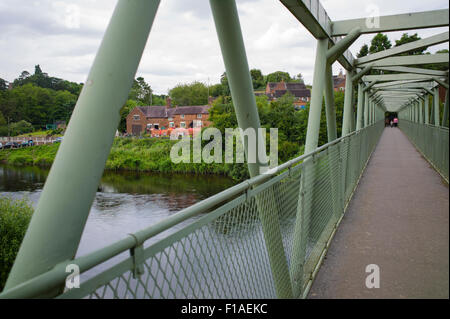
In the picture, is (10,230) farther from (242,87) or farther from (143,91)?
(143,91)

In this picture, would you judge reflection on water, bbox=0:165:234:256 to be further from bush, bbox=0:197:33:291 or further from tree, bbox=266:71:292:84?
tree, bbox=266:71:292:84

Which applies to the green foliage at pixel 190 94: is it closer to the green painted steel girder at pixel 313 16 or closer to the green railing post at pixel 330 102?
the green railing post at pixel 330 102

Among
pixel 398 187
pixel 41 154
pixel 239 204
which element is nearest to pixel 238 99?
pixel 239 204

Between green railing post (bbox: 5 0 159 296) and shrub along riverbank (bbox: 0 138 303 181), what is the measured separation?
3412 cm

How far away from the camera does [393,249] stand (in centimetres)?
331

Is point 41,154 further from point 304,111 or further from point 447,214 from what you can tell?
point 447,214

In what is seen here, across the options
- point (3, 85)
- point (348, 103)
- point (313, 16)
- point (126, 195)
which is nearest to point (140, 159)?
point (126, 195)

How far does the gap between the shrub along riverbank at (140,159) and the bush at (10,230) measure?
23.1 m

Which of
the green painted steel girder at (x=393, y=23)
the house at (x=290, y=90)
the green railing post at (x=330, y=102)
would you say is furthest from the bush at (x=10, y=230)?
the house at (x=290, y=90)

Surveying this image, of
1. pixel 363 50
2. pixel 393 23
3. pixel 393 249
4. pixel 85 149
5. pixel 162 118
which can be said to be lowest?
pixel 393 249

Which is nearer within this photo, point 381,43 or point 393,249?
point 393,249

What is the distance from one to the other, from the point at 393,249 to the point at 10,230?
15.1 meters
